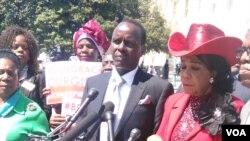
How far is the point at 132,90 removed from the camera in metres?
3.76

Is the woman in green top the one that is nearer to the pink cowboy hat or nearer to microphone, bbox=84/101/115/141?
microphone, bbox=84/101/115/141

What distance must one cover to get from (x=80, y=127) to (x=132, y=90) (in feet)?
3.81

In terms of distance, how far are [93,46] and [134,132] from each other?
2.65m

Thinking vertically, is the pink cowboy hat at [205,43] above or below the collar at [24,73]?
above

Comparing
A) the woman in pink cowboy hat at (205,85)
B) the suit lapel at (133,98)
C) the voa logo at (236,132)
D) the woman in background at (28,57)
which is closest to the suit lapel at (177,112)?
the woman in pink cowboy hat at (205,85)

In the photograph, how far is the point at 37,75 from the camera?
4875 millimetres

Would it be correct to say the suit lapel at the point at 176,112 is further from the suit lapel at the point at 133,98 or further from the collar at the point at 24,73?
the collar at the point at 24,73

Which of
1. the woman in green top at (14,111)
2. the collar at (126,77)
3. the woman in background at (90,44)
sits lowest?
the woman in green top at (14,111)

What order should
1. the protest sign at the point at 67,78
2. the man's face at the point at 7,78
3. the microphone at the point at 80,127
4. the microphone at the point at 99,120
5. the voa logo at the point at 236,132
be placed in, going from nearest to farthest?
the voa logo at the point at 236,132, the microphone at the point at 80,127, the microphone at the point at 99,120, the man's face at the point at 7,78, the protest sign at the point at 67,78

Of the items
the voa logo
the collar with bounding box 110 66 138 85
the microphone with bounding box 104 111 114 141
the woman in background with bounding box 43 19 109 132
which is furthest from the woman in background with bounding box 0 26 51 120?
the voa logo

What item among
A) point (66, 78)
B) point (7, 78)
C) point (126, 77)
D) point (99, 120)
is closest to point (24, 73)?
point (66, 78)

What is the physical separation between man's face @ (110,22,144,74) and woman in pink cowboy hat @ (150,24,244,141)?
17.6 inches

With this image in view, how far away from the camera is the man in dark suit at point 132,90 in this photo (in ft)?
12.0

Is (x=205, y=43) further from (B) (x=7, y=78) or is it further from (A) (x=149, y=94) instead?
(B) (x=7, y=78)
